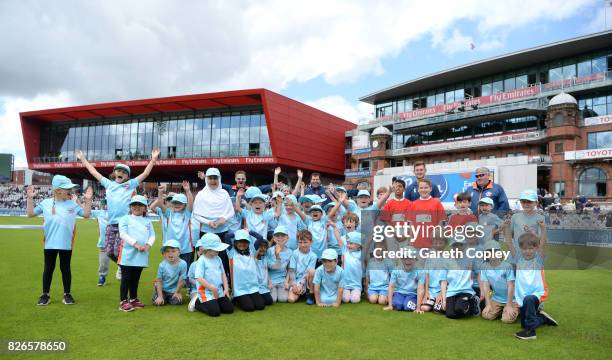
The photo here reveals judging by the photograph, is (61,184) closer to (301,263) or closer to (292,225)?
(292,225)

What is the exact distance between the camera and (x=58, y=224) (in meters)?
5.84

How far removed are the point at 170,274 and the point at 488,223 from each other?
471 centimetres

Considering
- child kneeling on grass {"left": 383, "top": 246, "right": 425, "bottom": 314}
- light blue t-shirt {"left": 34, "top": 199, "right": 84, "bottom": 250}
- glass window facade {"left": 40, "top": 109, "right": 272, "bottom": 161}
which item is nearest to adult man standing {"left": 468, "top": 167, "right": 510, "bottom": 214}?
child kneeling on grass {"left": 383, "top": 246, "right": 425, "bottom": 314}

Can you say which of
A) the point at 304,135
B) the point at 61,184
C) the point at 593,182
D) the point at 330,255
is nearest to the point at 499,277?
the point at 330,255

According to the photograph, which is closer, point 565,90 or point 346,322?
point 346,322

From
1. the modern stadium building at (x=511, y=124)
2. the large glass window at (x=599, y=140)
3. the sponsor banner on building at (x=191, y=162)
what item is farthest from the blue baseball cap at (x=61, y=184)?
the large glass window at (x=599, y=140)

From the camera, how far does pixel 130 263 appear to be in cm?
580

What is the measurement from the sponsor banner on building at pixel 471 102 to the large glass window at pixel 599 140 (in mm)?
5932

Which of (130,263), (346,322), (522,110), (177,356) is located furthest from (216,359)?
(522,110)

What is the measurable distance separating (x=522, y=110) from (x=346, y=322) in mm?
37956

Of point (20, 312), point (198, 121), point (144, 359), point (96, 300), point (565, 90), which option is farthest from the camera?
point (198, 121)

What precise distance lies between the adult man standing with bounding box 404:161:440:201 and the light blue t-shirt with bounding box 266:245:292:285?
225 cm

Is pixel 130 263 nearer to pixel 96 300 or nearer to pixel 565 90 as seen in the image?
pixel 96 300

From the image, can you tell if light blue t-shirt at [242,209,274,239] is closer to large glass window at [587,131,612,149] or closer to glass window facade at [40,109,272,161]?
glass window facade at [40,109,272,161]
